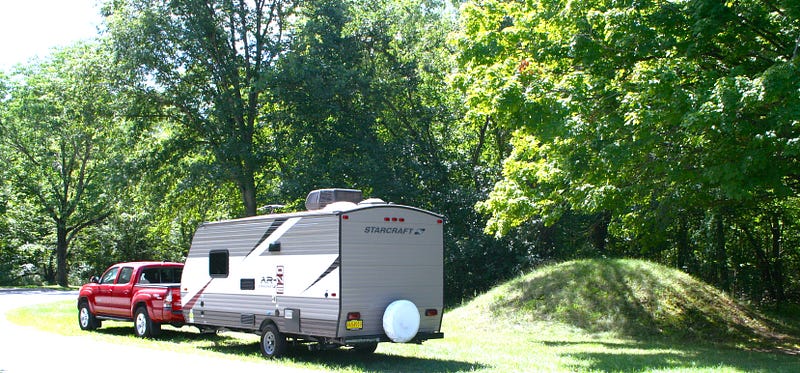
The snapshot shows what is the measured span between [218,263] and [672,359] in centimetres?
932

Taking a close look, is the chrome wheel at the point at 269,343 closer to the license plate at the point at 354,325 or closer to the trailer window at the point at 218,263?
the trailer window at the point at 218,263

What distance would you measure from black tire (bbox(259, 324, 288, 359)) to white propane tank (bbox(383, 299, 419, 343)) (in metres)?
2.10

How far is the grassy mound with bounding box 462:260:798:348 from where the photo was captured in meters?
20.0

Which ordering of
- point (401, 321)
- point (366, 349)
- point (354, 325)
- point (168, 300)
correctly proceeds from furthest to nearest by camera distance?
1. point (168, 300)
2. point (366, 349)
3. point (401, 321)
4. point (354, 325)

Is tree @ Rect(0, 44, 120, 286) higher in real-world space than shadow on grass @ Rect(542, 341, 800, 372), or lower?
higher

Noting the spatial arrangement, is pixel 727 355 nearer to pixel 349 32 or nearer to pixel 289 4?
pixel 349 32

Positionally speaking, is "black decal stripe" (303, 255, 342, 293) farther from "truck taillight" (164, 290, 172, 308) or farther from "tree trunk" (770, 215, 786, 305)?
"tree trunk" (770, 215, 786, 305)

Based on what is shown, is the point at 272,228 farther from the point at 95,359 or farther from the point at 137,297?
the point at 137,297

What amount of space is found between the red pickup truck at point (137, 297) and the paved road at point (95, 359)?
4.81 feet

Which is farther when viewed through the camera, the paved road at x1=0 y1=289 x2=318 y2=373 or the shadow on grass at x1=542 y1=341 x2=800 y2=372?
the shadow on grass at x1=542 y1=341 x2=800 y2=372

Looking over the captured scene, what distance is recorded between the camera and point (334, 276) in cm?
1290

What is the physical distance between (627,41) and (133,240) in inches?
1835

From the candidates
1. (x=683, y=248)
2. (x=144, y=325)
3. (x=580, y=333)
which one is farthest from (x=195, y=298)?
(x=683, y=248)

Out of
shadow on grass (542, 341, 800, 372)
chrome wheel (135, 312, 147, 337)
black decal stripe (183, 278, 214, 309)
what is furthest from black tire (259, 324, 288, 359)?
shadow on grass (542, 341, 800, 372)
